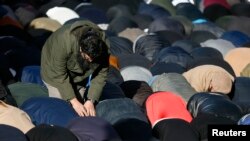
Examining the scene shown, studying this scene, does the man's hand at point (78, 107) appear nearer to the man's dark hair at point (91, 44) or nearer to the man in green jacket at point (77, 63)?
the man in green jacket at point (77, 63)

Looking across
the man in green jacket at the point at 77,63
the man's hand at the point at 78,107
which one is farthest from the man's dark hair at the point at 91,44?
the man's hand at the point at 78,107

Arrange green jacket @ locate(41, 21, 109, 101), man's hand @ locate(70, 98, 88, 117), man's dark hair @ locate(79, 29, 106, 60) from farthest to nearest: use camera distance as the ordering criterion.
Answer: man's hand @ locate(70, 98, 88, 117), green jacket @ locate(41, 21, 109, 101), man's dark hair @ locate(79, 29, 106, 60)

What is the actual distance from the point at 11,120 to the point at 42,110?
54cm

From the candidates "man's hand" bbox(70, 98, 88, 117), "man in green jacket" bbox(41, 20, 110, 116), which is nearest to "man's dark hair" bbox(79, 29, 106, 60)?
"man in green jacket" bbox(41, 20, 110, 116)

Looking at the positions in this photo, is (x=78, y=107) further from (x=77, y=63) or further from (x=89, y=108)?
(x=77, y=63)

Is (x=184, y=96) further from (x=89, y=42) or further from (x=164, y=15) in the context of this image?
(x=164, y=15)

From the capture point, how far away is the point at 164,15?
895cm

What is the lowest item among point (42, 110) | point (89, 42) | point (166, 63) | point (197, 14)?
point (197, 14)

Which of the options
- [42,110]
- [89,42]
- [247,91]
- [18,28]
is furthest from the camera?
[18,28]

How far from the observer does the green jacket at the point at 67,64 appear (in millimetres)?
4391

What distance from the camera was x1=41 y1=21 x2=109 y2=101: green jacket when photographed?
14.4 feet

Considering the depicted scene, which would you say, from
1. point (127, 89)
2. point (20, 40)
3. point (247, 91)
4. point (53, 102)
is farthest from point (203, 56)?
point (53, 102)

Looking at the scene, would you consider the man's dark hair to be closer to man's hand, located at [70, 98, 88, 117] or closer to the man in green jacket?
the man in green jacket

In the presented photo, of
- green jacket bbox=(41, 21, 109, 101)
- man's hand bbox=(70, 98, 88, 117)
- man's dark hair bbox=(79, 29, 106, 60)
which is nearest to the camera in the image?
man's dark hair bbox=(79, 29, 106, 60)
